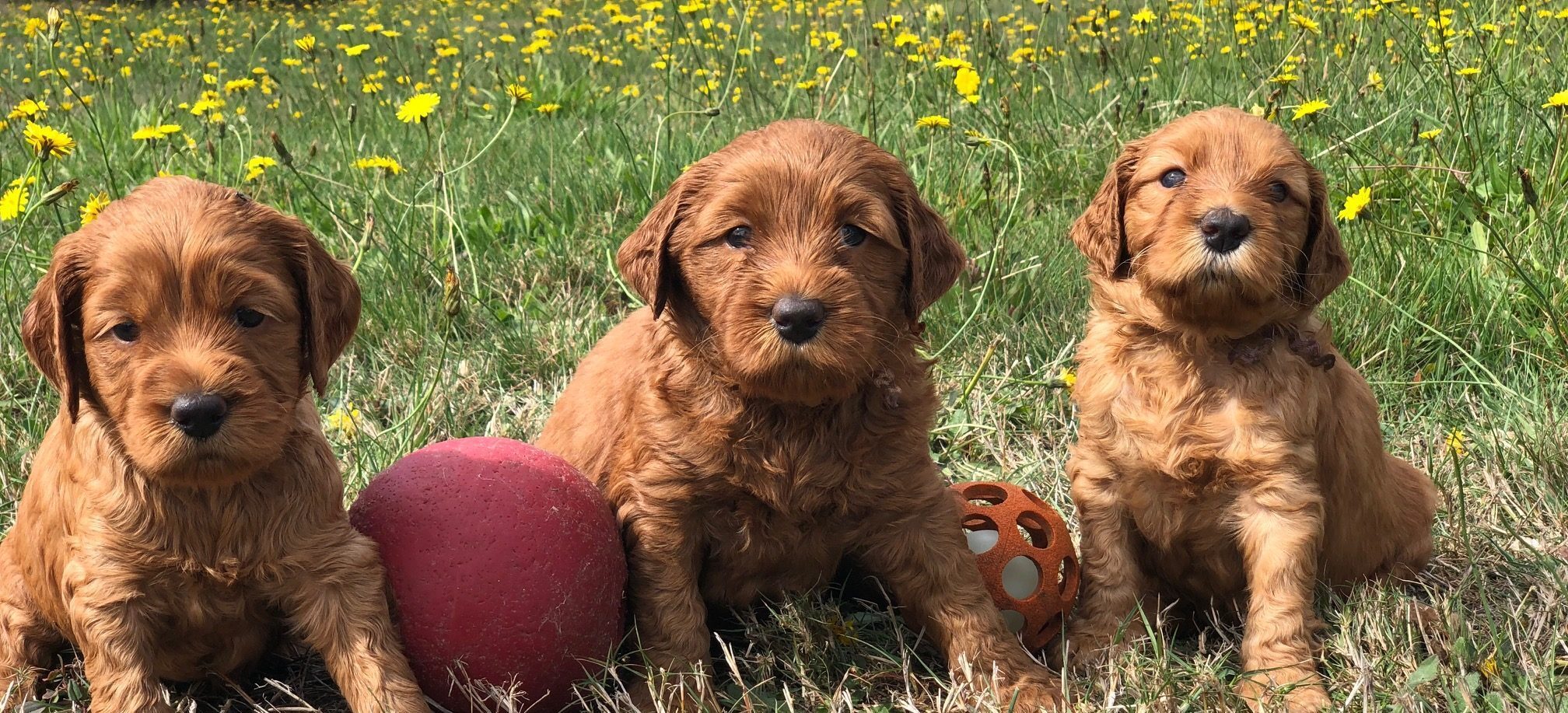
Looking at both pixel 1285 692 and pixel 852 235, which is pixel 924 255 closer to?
pixel 852 235

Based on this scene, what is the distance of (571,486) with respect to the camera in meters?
3.61

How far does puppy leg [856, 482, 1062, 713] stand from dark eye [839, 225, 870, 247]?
679 mm

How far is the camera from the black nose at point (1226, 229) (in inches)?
135

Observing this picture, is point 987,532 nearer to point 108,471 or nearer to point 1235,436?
point 1235,436

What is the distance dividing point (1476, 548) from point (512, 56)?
8418 millimetres

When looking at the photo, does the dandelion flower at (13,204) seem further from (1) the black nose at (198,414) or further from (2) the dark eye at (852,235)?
(2) the dark eye at (852,235)

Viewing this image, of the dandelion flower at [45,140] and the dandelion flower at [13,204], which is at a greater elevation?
the dandelion flower at [45,140]

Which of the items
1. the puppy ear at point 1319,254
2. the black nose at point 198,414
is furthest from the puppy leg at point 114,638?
the puppy ear at point 1319,254

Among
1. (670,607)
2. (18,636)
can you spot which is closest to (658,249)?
(670,607)

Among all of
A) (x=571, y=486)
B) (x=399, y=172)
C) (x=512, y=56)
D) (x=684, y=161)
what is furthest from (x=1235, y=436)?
(x=512, y=56)

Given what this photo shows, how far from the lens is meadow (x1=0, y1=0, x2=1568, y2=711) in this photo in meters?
3.75

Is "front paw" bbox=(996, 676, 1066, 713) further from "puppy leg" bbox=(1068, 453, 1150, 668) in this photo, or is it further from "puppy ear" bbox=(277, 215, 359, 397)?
"puppy ear" bbox=(277, 215, 359, 397)

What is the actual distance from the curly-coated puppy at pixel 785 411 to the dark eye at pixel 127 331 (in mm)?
1142

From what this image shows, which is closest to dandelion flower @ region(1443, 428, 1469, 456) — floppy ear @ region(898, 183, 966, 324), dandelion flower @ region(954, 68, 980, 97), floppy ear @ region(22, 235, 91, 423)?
floppy ear @ region(898, 183, 966, 324)
